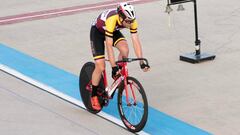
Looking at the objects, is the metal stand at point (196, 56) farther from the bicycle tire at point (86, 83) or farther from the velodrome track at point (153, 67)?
the bicycle tire at point (86, 83)

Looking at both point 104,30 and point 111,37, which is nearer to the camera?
point 111,37

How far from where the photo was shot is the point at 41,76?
10992 mm

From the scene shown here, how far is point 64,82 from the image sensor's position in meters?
10.6

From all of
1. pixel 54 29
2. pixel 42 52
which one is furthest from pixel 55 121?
pixel 54 29

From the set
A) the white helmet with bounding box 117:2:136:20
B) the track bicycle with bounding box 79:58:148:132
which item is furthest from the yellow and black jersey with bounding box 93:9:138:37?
the track bicycle with bounding box 79:58:148:132

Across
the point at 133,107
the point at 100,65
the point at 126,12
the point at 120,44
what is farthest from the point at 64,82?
the point at 126,12

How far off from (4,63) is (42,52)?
3.07 feet

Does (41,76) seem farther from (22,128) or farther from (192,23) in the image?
(192,23)

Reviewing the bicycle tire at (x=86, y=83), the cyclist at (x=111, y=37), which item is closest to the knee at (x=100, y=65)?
the cyclist at (x=111, y=37)

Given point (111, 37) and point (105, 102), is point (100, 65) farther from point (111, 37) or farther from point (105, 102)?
point (105, 102)

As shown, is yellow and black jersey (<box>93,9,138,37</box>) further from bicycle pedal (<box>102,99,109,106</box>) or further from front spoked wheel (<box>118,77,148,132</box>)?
bicycle pedal (<box>102,99,109,106</box>)

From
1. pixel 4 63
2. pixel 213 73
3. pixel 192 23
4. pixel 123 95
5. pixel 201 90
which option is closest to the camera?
pixel 123 95

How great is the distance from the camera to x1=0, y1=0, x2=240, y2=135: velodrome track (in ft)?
28.9

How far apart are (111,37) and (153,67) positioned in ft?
9.99
